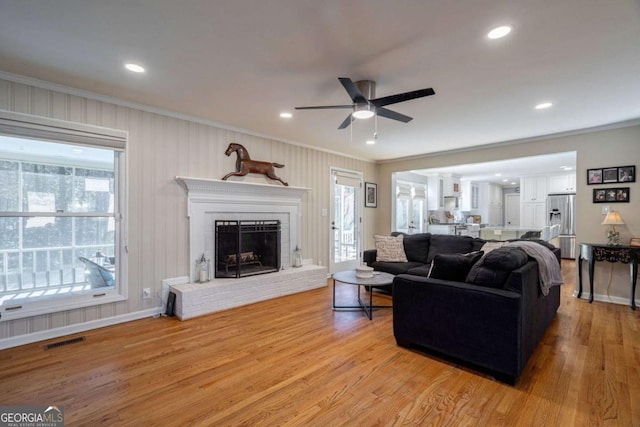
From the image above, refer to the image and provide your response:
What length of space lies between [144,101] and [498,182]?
10.6 m

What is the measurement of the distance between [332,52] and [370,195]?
4544 millimetres

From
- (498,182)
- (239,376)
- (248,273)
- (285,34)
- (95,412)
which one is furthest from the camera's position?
→ (498,182)

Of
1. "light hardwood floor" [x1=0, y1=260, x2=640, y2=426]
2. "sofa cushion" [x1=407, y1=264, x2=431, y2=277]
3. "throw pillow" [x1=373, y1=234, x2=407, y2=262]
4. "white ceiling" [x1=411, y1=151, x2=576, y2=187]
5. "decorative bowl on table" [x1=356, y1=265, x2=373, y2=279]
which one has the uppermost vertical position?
"white ceiling" [x1=411, y1=151, x2=576, y2=187]

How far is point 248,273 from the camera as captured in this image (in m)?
4.27

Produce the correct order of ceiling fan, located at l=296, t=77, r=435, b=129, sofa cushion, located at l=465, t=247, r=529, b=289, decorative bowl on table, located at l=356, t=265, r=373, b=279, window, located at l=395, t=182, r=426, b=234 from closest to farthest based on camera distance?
sofa cushion, located at l=465, t=247, r=529, b=289, ceiling fan, located at l=296, t=77, r=435, b=129, decorative bowl on table, located at l=356, t=265, r=373, b=279, window, located at l=395, t=182, r=426, b=234

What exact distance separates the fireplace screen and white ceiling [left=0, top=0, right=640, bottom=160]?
158 cm

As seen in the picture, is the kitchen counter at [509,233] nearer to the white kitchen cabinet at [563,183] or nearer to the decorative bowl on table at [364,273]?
the white kitchen cabinet at [563,183]

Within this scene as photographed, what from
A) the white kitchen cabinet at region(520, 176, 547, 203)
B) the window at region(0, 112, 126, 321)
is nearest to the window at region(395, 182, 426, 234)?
the white kitchen cabinet at region(520, 176, 547, 203)

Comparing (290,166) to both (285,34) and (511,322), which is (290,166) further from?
(511,322)

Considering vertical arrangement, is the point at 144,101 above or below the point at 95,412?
above

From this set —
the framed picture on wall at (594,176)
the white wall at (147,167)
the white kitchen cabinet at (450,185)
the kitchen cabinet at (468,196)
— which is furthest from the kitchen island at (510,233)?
the white wall at (147,167)

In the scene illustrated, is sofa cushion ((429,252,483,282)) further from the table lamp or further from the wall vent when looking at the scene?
the wall vent

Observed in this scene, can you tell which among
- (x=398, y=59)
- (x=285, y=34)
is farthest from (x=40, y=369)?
(x=398, y=59)

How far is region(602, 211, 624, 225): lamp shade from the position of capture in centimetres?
386
